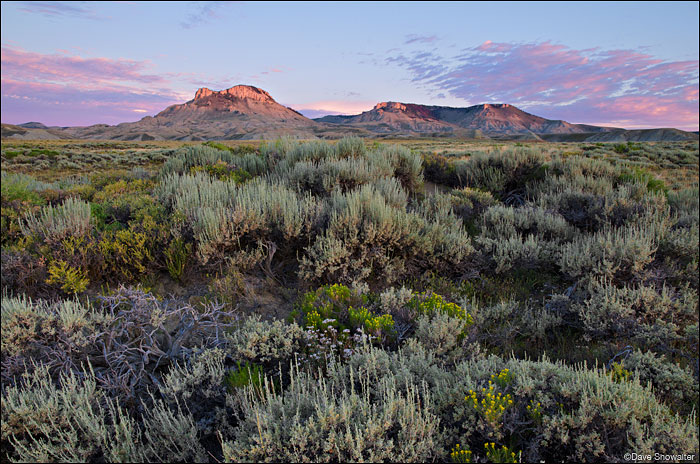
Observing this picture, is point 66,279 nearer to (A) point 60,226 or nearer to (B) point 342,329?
(A) point 60,226

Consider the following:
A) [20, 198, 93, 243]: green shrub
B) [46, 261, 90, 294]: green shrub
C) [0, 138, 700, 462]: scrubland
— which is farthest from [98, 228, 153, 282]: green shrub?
[20, 198, 93, 243]: green shrub

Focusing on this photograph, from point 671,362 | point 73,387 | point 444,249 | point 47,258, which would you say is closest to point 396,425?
point 73,387

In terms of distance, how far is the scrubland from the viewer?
217cm

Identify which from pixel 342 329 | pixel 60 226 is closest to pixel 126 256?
pixel 60 226

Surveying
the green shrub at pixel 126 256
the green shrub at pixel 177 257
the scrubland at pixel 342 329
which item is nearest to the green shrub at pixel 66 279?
the scrubland at pixel 342 329

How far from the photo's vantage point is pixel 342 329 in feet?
11.3

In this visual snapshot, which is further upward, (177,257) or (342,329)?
(177,257)

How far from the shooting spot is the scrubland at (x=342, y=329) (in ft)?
7.11

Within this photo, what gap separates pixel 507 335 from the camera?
3.68 meters

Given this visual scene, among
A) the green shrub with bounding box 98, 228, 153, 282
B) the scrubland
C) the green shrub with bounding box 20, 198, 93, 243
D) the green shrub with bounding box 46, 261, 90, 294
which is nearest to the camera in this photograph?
the scrubland

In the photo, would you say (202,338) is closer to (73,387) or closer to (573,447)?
(73,387)

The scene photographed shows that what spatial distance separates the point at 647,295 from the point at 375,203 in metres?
3.43

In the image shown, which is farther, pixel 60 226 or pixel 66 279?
pixel 60 226

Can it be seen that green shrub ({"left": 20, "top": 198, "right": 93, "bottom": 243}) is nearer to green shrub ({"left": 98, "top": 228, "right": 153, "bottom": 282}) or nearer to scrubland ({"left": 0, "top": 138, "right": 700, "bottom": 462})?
scrubland ({"left": 0, "top": 138, "right": 700, "bottom": 462})
